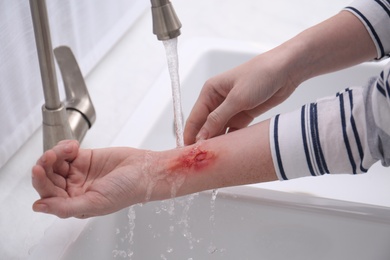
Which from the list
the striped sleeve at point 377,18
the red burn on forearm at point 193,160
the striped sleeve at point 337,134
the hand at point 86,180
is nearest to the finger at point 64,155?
the hand at point 86,180

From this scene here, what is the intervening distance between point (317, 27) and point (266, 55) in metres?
0.07

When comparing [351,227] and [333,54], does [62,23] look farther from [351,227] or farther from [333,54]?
[351,227]

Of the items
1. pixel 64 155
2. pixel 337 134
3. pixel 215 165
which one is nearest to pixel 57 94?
pixel 64 155

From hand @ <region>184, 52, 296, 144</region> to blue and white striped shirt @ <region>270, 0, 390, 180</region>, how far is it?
0.10 m

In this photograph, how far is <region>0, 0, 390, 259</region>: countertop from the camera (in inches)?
29.5

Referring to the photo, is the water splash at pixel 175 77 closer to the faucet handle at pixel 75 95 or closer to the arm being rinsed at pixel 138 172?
the arm being rinsed at pixel 138 172

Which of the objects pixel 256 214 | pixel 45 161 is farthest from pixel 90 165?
pixel 256 214

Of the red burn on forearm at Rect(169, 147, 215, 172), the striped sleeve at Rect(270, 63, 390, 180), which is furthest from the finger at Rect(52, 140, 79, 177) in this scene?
the striped sleeve at Rect(270, 63, 390, 180)

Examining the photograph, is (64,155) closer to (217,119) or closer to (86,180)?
(86,180)

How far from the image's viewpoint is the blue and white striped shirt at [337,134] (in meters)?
0.55

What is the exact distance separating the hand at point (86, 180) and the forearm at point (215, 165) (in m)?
0.02

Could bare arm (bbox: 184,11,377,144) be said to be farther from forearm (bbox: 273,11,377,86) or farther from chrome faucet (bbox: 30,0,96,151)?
chrome faucet (bbox: 30,0,96,151)

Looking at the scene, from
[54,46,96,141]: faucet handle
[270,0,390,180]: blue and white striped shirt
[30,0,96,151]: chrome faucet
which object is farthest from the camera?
[54,46,96,141]: faucet handle

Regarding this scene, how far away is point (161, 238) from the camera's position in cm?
74
